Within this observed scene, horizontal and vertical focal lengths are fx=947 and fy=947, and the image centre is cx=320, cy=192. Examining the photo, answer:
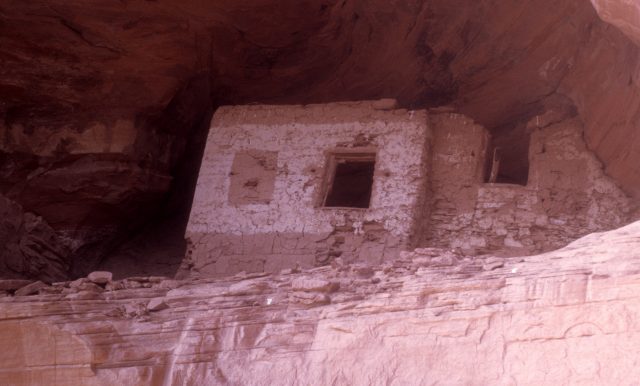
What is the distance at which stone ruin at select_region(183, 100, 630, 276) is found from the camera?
9172mm

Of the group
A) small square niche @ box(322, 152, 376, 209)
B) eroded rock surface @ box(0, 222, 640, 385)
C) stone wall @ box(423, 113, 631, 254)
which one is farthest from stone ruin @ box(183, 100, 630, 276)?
eroded rock surface @ box(0, 222, 640, 385)

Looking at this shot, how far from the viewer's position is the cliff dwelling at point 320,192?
5723mm

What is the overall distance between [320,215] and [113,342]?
10.4ft

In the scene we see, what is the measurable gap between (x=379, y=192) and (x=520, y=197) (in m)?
1.41

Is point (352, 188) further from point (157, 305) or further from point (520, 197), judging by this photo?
point (157, 305)

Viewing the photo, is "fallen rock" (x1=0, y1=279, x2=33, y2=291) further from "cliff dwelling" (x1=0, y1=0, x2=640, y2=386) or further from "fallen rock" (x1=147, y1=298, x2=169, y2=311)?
"fallen rock" (x1=147, y1=298, x2=169, y2=311)

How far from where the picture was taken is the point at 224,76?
11039mm

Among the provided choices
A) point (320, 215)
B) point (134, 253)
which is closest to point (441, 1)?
point (320, 215)

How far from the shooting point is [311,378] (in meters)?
5.86

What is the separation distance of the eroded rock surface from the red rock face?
11.6 ft

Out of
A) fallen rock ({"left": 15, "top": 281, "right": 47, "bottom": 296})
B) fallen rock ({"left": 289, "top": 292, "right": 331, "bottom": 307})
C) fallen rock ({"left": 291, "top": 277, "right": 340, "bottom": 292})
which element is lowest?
fallen rock ({"left": 15, "top": 281, "right": 47, "bottom": 296})

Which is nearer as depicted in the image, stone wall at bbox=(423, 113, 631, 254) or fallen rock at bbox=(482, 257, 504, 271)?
fallen rock at bbox=(482, 257, 504, 271)

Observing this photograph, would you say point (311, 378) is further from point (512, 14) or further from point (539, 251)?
point (512, 14)

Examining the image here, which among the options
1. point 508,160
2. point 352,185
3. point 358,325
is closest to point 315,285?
point 358,325
